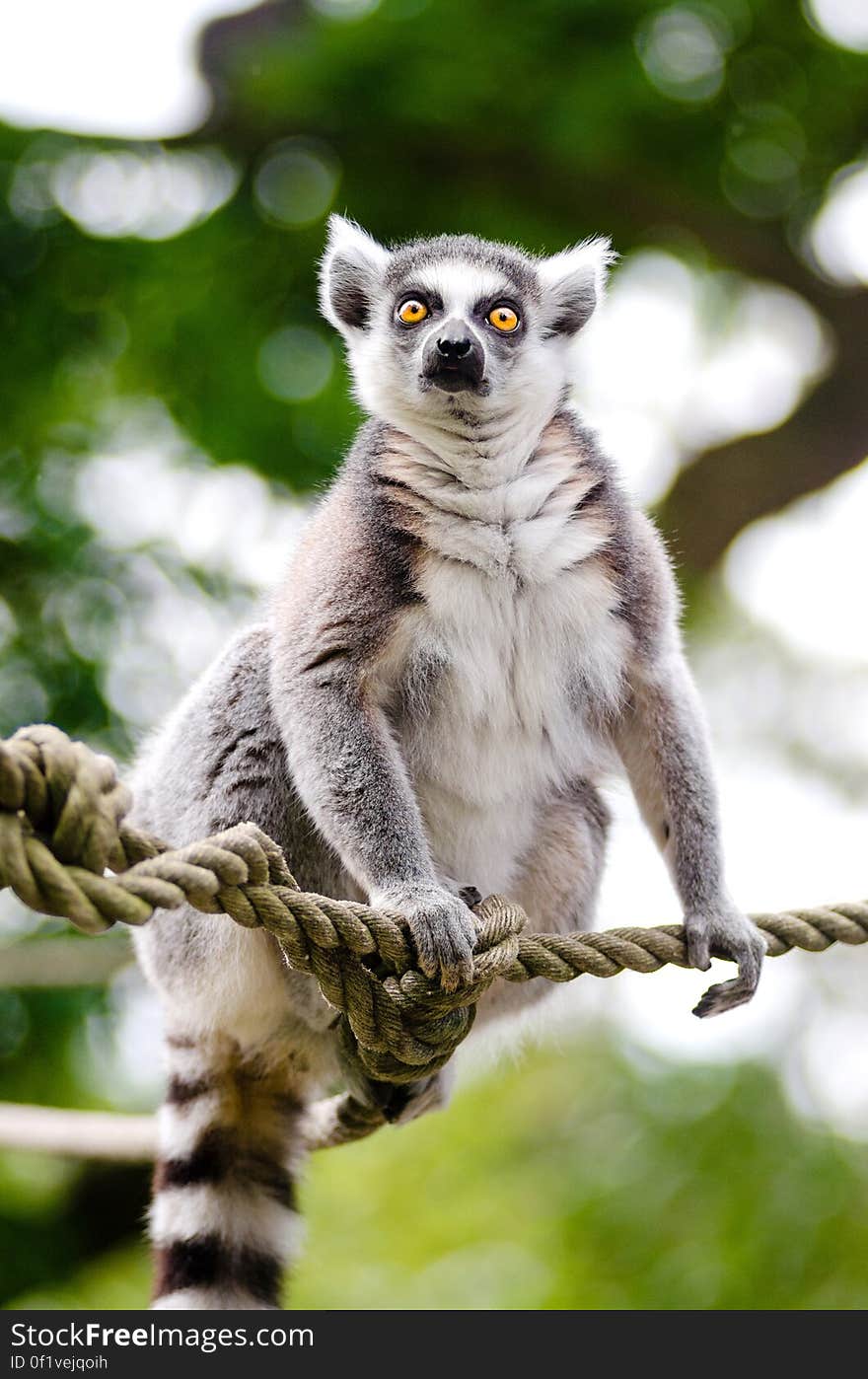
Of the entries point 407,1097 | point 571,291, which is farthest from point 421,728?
point 571,291

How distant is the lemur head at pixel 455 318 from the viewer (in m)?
3.12

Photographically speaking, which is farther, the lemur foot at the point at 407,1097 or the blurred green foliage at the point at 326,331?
the blurred green foliage at the point at 326,331

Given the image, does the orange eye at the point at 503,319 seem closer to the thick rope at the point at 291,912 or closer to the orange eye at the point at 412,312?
the orange eye at the point at 412,312

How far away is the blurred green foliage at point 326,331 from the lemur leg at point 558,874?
9.16ft

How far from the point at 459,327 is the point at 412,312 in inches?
12.9

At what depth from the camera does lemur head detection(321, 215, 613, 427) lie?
3121 millimetres

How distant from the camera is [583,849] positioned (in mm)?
3201

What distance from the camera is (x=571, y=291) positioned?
11.7ft

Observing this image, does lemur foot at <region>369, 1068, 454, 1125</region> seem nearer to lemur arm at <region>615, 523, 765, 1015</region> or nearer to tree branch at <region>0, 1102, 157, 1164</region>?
lemur arm at <region>615, 523, 765, 1015</region>

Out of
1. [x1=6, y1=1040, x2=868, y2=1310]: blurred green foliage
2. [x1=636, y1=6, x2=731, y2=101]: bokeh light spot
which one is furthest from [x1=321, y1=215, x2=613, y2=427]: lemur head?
[x1=6, y1=1040, x2=868, y2=1310]: blurred green foliage

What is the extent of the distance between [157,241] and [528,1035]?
14.2 feet

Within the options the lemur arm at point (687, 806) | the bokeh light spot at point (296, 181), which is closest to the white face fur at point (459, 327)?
the lemur arm at point (687, 806)

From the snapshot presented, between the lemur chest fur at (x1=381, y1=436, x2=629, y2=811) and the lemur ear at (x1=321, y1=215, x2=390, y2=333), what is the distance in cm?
82

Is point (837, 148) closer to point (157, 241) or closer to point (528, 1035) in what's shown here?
point (157, 241)
